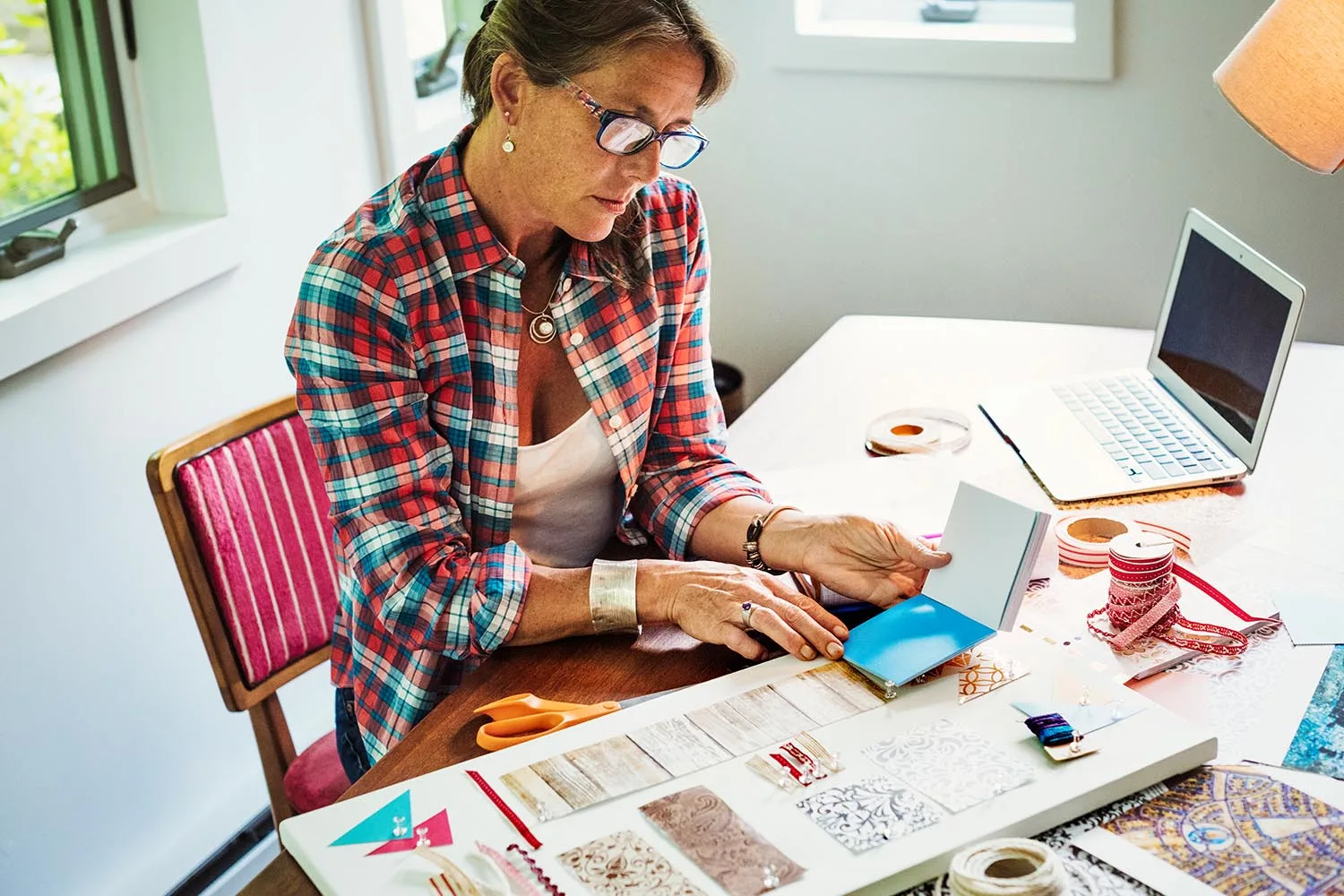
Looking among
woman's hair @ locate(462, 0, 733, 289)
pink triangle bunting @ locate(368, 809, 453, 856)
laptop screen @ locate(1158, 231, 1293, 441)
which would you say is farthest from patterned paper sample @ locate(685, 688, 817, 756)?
laptop screen @ locate(1158, 231, 1293, 441)

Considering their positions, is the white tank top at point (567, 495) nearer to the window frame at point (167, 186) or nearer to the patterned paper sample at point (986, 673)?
the patterned paper sample at point (986, 673)

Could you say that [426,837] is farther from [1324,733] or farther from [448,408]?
[1324,733]

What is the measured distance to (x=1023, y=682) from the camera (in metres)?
1.23

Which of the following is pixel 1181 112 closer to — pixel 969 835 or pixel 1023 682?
pixel 1023 682

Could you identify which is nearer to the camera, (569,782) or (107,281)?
(569,782)

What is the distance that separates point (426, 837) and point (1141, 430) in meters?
1.08

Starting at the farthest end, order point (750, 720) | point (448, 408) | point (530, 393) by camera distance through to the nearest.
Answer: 1. point (530, 393)
2. point (448, 408)
3. point (750, 720)

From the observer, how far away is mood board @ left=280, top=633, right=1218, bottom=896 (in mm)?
1035

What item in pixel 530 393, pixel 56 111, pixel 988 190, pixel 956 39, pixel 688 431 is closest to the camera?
pixel 530 393

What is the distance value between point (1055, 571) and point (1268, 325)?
411mm

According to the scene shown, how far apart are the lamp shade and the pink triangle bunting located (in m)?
1.13

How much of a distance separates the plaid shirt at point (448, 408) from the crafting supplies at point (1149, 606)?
1.39 feet

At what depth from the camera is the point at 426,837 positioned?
42.8 inches

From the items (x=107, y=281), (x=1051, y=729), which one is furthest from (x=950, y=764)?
(x=107, y=281)
